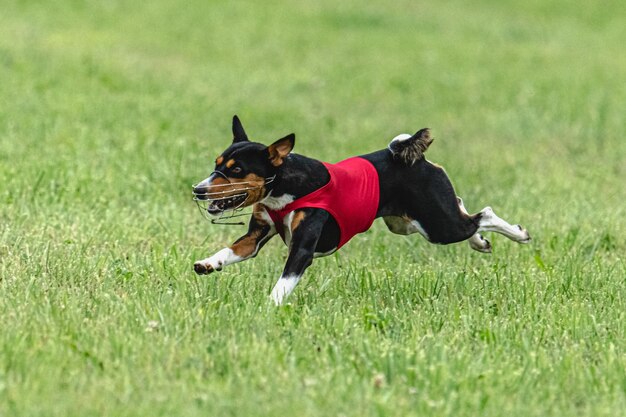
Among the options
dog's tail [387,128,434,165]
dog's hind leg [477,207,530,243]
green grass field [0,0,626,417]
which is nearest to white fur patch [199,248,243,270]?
green grass field [0,0,626,417]

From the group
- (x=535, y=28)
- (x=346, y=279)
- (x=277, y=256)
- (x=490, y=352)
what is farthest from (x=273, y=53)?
(x=490, y=352)

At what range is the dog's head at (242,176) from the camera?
19.4 feet

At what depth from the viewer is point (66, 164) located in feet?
30.9

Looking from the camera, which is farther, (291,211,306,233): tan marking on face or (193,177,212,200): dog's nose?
(291,211,306,233): tan marking on face

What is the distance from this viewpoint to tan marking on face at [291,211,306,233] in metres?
6.24

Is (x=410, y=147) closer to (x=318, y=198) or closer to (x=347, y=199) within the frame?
(x=347, y=199)

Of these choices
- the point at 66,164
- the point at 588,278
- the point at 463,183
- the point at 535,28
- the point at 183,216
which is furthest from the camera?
the point at 535,28

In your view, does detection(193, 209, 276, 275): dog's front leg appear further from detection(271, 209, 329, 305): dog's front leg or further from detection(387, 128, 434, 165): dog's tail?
detection(387, 128, 434, 165): dog's tail

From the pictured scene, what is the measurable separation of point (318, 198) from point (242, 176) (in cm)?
54

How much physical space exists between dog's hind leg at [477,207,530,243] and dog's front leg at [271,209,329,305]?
1407 millimetres

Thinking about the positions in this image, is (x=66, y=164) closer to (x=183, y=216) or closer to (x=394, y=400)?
(x=183, y=216)

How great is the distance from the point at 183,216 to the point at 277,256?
111 cm

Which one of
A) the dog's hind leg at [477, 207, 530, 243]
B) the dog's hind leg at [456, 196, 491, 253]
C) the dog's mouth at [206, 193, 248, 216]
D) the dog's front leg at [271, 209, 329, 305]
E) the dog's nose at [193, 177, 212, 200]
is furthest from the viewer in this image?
the dog's hind leg at [456, 196, 491, 253]

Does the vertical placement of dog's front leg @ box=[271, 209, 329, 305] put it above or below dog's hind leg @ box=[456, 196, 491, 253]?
above
